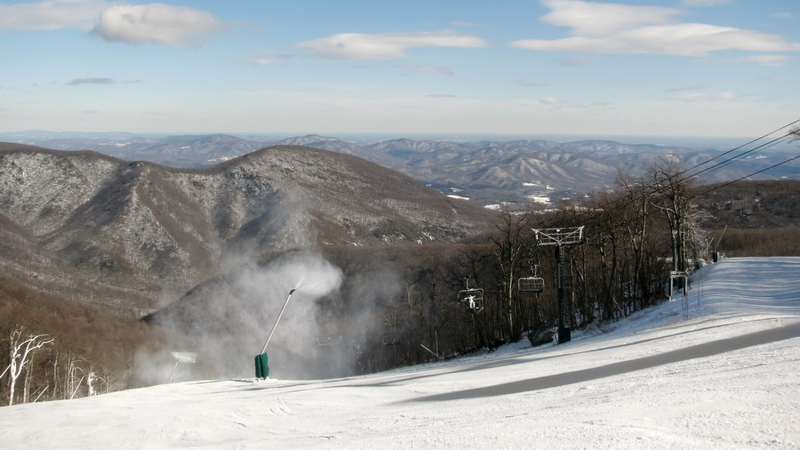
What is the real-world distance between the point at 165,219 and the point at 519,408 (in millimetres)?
149144

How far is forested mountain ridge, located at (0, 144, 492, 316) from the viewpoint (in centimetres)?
12344

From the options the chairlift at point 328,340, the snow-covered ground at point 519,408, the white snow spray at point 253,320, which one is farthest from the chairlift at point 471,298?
the chairlift at point 328,340

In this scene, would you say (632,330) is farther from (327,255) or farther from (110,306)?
(110,306)

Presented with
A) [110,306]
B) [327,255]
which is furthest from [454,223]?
[110,306]

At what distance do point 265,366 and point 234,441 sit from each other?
34.6 ft

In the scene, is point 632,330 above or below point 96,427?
below

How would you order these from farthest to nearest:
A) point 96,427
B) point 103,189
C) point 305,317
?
1. point 103,189
2. point 305,317
3. point 96,427

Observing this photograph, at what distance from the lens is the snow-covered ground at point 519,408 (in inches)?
352

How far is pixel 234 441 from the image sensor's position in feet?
35.5

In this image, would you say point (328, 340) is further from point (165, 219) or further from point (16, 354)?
point (165, 219)

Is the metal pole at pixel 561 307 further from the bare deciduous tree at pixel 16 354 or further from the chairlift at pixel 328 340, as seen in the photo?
the chairlift at pixel 328 340

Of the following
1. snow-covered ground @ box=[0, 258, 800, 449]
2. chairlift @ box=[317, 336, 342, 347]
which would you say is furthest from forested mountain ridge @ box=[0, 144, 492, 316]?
snow-covered ground @ box=[0, 258, 800, 449]

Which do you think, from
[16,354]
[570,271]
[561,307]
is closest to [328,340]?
[570,271]

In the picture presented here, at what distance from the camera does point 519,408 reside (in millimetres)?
11273
